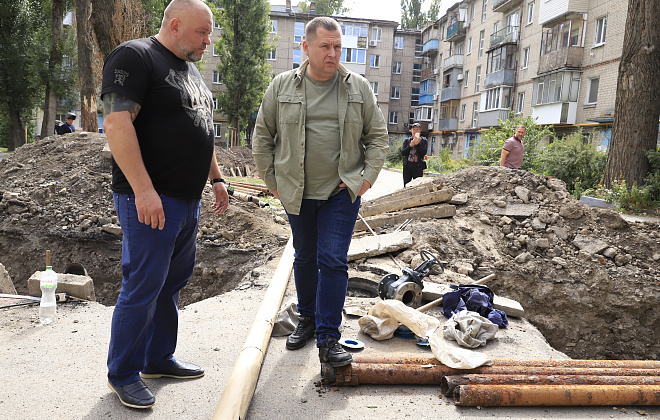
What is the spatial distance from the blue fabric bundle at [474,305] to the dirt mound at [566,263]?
1.83 m

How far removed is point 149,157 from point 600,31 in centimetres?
2980

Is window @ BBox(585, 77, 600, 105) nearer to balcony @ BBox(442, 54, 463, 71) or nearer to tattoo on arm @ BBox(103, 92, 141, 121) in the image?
balcony @ BBox(442, 54, 463, 71)

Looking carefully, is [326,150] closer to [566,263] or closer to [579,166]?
[566,263]

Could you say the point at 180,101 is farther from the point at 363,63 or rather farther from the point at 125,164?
the point at 363,63

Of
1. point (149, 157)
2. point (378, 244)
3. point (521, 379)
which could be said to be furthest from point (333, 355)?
point (378, 244)

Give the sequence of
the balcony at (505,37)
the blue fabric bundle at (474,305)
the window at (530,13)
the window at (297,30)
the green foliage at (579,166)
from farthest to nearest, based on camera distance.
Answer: the window at (297,30) → the balcony at (505,37) → the window at (530,13) → the green foliage at (579,166) → the blue fabric bundle at (474,305)

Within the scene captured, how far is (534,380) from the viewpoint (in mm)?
3000

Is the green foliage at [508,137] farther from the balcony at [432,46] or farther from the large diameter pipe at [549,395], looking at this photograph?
the balcony at [432,46]

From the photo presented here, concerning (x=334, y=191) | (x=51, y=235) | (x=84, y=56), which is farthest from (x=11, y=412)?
(x=84, y=56)

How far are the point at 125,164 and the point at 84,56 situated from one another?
52.0 ft

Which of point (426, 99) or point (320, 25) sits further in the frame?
point (426, 99)

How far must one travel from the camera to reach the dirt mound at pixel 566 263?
6.75m

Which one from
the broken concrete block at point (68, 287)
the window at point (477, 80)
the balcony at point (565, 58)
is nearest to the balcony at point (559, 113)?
the balcony at point (565, 58)

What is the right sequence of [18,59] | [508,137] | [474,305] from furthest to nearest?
[18,59], [508,137], [474,305]
